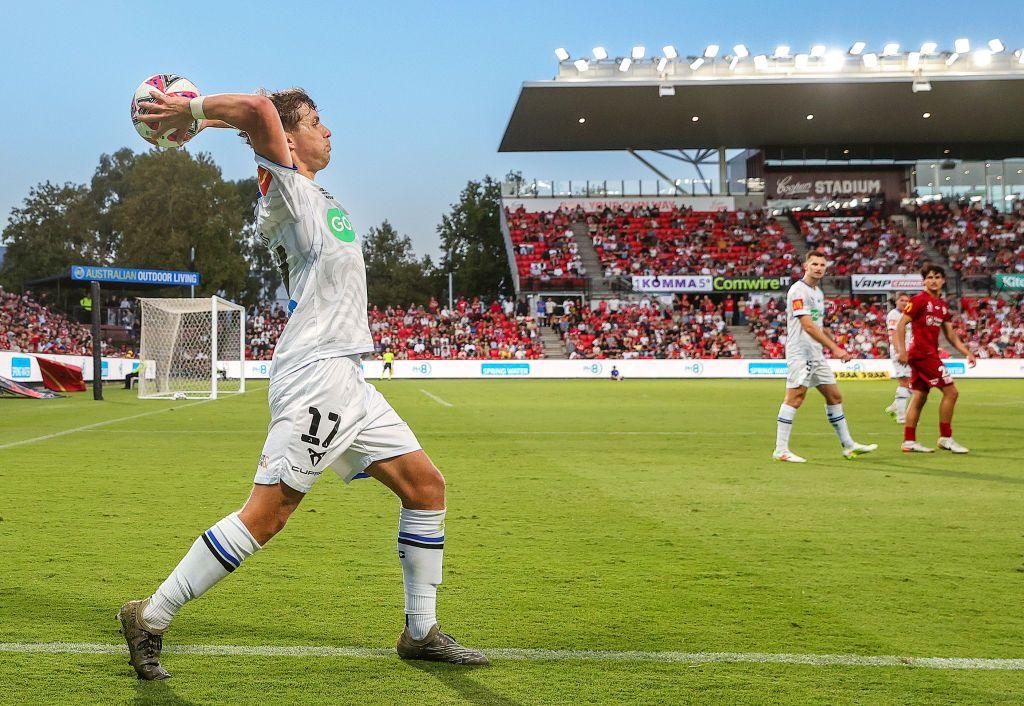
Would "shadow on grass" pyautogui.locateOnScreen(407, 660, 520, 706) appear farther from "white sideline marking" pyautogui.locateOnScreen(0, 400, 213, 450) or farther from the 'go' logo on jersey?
"white sideline marking" pyautogui.locateOnScreen(0, 400, 213, 450)

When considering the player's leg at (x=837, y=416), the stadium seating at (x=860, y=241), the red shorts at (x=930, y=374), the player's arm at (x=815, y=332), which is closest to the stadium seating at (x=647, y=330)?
the stadium seating at (x=860, y=241)

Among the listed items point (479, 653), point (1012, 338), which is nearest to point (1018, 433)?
point (479, 653)

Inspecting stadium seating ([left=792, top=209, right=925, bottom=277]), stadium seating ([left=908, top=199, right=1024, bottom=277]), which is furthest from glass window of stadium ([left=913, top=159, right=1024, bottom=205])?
stadium seating ([left=792, top=209, right=925, bottom=277])

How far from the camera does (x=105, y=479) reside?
9016 mm

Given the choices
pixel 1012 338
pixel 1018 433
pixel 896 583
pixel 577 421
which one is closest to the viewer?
pixel 896 583

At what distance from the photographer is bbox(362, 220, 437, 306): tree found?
96.1 m

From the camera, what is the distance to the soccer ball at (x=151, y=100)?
3.35 metres

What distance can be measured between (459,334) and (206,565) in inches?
1759

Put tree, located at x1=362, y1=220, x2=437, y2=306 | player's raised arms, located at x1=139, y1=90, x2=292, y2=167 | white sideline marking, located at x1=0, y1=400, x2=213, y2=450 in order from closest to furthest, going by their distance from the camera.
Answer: player's raised arms, located at x1=139, y1=90, x2=292, y2=167 < white sideline marking, located at x1=0, y1=400, x2=213, y2=450 < tree, located at x1=362, y1=220, x2=437, y2=306

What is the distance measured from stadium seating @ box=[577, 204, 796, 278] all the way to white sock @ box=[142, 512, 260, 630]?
47945mm

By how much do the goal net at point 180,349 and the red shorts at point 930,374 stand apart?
17673mm

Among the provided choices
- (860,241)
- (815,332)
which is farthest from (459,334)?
(815,332)

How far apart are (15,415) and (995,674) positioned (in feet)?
60.5

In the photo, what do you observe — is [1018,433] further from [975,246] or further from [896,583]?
[975,246]
